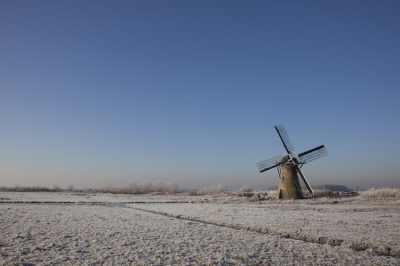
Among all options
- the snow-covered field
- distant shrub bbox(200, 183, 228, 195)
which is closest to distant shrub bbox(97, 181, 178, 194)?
distant shrub bbox(200, 183, 228, 195)

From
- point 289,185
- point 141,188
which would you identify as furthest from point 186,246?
point 141,188

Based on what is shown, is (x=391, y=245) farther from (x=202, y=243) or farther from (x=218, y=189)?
(x=218, y=189)

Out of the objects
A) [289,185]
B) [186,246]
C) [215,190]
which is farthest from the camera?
[215,190]

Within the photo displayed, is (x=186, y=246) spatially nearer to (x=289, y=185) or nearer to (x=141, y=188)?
(x=289, y=185)

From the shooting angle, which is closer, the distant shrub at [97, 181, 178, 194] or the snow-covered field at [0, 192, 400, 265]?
the snow-covered field at [0, 192, 400, 265]

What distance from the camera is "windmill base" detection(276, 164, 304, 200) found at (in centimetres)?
1837

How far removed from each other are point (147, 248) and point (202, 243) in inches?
38.3

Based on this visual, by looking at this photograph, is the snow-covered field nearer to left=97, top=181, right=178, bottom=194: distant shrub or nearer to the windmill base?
the windmill base

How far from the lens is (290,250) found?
3713mm

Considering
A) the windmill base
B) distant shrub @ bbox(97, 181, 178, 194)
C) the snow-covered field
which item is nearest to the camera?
the snow-covered field

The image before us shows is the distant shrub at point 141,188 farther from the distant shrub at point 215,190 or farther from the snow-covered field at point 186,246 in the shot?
the snow-covered field at point 186,246

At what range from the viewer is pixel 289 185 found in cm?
1855

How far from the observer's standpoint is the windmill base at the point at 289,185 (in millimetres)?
18369

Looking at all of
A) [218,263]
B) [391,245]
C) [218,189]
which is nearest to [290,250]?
[218,263]
